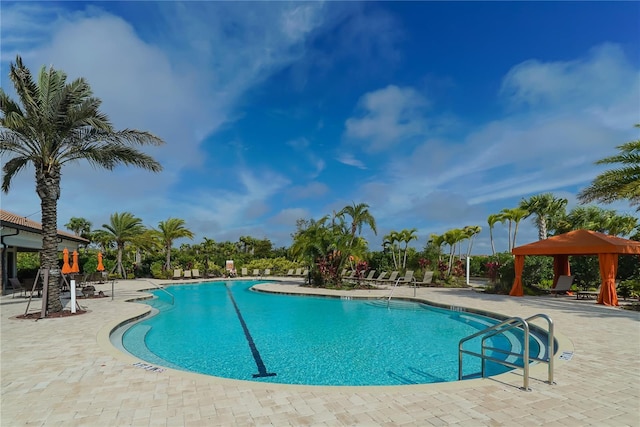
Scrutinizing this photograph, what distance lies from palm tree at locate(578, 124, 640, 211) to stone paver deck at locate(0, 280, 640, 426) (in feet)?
25.4

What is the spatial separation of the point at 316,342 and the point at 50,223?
26.8 ft

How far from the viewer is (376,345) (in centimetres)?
865

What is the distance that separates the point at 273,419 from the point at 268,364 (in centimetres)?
387

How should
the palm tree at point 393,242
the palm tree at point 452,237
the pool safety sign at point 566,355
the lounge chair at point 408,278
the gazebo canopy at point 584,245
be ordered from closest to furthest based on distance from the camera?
the pool safety sign at point 566,355
the gazebo canopy at point 584,245
the lounge chair at point 408,278
the palm tree at point 452,237
the palm tree at point 393,242

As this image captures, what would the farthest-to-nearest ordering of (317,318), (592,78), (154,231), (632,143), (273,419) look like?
1. (154,231)
2. (317,318)
3. (632,143)
4. (592,78)
5. (273,419)

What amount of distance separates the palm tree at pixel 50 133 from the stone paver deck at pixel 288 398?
5.11 meters

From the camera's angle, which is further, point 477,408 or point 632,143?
point 632,143

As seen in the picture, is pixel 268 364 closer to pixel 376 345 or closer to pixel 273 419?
pixel 376 345

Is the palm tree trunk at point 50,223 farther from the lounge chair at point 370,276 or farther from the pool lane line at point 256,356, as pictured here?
the lounge chair at point 370,276

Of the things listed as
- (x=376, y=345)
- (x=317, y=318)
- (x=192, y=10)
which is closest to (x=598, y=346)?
(x=376, y=345)

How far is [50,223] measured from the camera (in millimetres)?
10320

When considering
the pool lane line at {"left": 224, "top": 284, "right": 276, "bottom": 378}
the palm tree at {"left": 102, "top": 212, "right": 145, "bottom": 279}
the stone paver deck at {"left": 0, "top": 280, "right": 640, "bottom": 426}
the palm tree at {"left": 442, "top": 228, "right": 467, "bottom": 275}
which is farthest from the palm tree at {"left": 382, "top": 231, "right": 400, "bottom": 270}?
the stone paver deck at {"left": 0, "top": 280, "right": 640, "bottom": 426}

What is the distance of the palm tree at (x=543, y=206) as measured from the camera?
1207 inches

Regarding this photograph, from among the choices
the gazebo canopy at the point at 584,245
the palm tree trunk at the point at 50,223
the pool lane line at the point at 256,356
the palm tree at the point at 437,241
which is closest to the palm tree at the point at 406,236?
the palm tree at the point at 437,241
